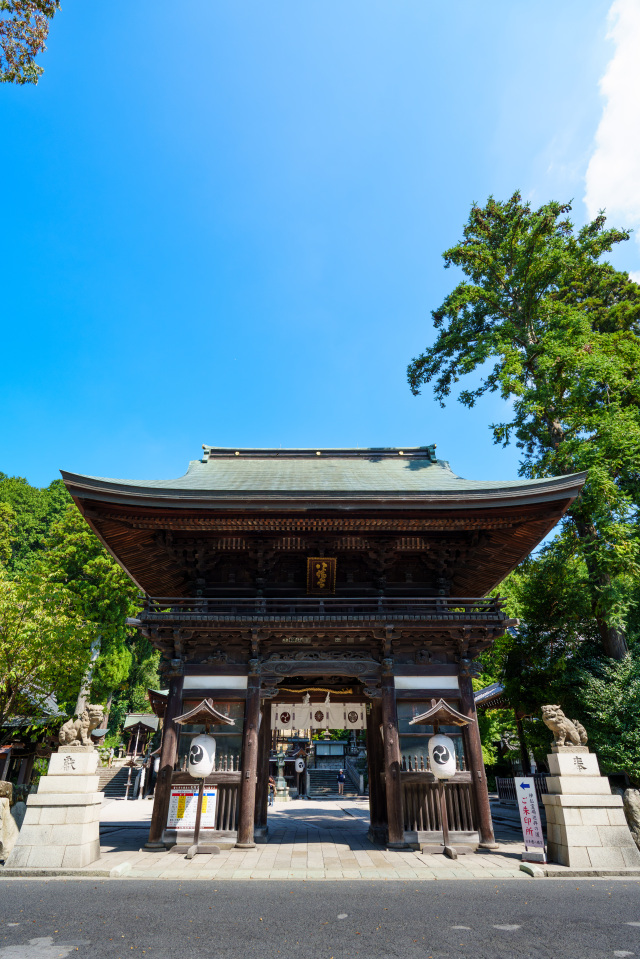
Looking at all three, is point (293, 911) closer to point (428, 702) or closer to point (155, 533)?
point (428, 702)

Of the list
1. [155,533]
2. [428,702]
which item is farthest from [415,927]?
[155,533]

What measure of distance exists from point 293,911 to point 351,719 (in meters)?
8.54

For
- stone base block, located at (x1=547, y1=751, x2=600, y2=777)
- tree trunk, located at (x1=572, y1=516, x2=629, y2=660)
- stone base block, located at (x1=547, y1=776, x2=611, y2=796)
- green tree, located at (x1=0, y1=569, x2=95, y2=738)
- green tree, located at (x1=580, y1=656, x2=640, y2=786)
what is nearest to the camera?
stone base block, located at (x1=547, y1=776, x2=611, y2=796)

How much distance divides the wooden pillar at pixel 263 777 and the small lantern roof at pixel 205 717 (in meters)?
1.92

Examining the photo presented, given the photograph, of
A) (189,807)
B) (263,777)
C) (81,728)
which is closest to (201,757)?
(189,807)

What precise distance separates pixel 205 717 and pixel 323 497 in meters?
5.41

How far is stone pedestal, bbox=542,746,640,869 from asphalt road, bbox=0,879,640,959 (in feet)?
2.47

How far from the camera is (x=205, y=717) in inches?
411

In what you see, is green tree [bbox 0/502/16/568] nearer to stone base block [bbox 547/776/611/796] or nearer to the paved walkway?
the paved walkway

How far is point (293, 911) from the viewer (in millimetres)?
6293

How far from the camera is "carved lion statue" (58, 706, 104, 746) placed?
386 inches

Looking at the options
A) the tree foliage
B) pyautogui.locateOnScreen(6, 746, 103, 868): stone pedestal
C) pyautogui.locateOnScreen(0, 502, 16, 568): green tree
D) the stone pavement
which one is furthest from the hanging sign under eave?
pyautogui.locateOnScreen(0, 502, 16, 568): green tree

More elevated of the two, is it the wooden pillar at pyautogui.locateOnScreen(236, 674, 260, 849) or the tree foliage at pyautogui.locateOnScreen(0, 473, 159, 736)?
the tree foliage at pyautogui.locateOnScreen(0, 473, 159, 736)

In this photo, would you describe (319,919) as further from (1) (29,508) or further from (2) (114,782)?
(1) (29,508)
